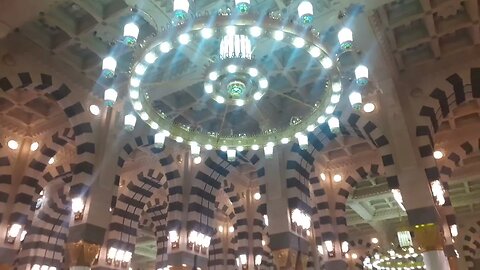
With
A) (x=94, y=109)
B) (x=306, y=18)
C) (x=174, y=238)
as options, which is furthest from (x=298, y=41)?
(x=174, y=238)

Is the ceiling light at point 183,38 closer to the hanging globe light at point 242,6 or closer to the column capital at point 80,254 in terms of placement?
the hanging globe light at point 242,6

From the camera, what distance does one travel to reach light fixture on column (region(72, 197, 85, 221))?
36.9 ft

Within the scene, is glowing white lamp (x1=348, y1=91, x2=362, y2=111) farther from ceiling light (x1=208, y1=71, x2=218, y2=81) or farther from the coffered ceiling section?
the coffered ceiling section

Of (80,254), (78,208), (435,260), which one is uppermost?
(78,208)

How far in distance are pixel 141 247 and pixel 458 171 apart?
21656 mm

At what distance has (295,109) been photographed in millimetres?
14289

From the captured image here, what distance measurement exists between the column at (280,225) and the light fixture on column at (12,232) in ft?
26.8

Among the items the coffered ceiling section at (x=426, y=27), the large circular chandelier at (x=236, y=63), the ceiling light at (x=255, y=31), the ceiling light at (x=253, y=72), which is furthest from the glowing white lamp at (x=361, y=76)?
the coffered ceiling section at (x=426, y=27)

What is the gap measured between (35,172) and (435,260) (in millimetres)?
13264

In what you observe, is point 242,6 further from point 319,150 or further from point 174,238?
Result: point 174,238

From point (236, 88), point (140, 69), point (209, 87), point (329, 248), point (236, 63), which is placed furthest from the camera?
point (329, 248)

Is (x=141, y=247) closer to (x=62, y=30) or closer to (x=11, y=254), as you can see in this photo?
(x=11, y=254)

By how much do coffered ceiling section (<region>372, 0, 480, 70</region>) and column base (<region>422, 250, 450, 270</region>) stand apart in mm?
5319

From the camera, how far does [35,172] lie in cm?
1531
